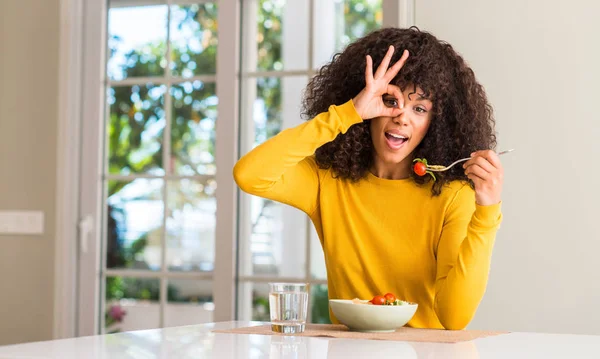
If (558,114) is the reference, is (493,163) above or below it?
below

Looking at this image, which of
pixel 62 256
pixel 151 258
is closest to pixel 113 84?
pixel 62 256

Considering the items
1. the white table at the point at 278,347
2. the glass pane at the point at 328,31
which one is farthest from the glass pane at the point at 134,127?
the white table at the point at 278,347

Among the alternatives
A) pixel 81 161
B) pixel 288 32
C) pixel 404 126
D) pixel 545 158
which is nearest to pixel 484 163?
pixel 404 126

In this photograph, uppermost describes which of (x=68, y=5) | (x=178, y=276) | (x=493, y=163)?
(x=68, y=5)

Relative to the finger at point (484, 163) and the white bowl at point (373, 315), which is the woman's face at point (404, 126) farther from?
the white bowl at point (373, 315)

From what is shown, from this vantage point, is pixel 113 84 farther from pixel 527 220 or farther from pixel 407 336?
pixel 407 336

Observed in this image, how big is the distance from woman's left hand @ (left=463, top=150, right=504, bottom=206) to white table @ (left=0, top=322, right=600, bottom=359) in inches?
13.1

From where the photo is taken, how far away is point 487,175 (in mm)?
1791

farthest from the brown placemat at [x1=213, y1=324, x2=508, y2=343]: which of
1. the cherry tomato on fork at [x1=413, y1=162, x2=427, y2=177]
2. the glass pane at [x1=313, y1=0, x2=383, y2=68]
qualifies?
the glass pane at [x1=313, y1=0, x2=383, y2=68]

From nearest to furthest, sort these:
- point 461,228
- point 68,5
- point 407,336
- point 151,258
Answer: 1. point 407,336
2. point 461,228
3. point 68,5
4. point 151,258

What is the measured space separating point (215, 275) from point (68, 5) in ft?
4.72

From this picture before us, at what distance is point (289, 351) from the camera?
135 centimetres

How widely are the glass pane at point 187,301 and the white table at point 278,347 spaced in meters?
3.99

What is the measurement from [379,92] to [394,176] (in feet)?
0.85
